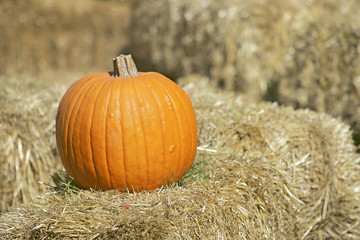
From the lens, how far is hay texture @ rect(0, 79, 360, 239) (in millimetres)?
1976

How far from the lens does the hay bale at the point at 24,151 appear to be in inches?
138

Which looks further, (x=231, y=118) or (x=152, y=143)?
(x=231, y=118)

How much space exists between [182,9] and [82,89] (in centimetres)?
415

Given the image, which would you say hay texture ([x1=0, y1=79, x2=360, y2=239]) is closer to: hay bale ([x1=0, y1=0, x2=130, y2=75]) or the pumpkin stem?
the pumpkin stem

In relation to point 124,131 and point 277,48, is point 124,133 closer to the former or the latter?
point 124,131

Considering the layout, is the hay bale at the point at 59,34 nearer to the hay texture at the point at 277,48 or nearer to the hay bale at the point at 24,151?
the hay texture at the point at 277,48

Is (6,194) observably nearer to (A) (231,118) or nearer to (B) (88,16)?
(A) (231,118)

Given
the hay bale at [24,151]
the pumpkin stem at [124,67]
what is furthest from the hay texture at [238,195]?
the hay bale at [24,151]

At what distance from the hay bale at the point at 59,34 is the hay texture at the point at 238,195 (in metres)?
4.75

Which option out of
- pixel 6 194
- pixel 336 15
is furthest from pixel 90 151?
pixel 336 15

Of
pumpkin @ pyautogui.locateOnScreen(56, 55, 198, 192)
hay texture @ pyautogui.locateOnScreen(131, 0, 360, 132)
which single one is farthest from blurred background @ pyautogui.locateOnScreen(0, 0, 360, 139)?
pumpkin @ pyautogui.locateOnScreen(56, 55, 198, 192)

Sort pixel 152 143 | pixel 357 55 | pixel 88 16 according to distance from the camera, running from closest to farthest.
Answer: pixel 152 143
pixel 357 55
pixel 88 16

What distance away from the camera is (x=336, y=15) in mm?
4758

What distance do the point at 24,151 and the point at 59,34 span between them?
5007 millimetres
